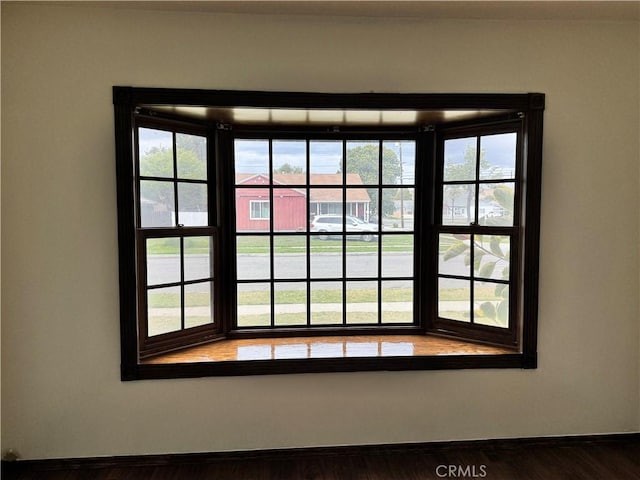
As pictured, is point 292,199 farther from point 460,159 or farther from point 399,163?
point 460,159

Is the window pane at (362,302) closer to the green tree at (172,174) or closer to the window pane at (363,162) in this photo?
the window pane at (363,162)

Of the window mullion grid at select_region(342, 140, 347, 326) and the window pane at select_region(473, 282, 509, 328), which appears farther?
the window mullion grid at select_region(342, 140, 347, 326)

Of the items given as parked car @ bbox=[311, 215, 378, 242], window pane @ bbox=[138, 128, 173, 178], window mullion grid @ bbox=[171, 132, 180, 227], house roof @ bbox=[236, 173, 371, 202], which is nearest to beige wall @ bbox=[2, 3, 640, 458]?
window pane @ bbox=[138, 128, 173, 178]

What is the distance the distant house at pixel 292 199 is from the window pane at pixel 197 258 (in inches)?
10.0

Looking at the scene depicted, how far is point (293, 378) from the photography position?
2391 millimetres

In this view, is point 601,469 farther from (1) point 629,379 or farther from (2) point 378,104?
(2) point 378,104

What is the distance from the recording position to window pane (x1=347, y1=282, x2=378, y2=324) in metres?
2.84

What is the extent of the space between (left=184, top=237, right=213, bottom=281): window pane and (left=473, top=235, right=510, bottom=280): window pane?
5.52ft

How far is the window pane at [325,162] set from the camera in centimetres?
278

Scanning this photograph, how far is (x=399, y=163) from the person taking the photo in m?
2.83

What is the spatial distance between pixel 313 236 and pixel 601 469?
6.81ft

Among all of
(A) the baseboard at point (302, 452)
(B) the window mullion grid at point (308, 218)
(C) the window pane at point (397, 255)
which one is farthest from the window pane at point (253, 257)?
(A) the baseboard at point (302, 452)

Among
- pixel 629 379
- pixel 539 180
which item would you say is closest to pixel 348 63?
pixel 539 180

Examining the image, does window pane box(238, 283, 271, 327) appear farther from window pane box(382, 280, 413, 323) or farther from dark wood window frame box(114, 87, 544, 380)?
window pane box(382, 280, 413, 323)
